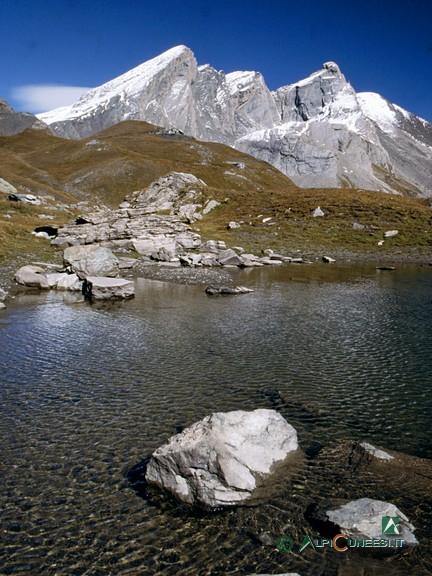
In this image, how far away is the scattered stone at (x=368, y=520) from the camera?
26.9 ft

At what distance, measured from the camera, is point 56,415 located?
1373 cm

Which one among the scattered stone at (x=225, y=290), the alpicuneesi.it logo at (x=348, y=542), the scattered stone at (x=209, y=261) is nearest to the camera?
the alpicuneesi.it logo at (x=348, y=542)

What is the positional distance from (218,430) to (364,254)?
215 feet

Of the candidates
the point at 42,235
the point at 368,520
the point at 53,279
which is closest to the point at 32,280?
the point at 53,279

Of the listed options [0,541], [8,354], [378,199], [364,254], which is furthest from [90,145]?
[0,541]

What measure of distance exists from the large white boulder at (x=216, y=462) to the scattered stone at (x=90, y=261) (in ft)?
98.2

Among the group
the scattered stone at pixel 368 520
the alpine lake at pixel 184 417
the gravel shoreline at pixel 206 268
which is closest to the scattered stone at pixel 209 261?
the gravel shoreline at pixel 206 268

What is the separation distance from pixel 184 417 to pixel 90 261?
28.3 metres

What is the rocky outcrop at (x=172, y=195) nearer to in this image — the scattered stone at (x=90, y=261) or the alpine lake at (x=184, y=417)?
the scattered stone at (x=90, y=261)

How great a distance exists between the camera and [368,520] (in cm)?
831

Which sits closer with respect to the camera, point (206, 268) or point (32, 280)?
point (32, 280)

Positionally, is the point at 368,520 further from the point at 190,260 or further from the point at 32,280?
the point at 190,260

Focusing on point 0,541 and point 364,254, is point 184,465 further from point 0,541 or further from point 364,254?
point 364,254

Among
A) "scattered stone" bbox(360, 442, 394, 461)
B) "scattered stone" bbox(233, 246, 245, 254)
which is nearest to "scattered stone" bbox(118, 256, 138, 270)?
"scattered stone" bbox(233, 246, 245, 254)
